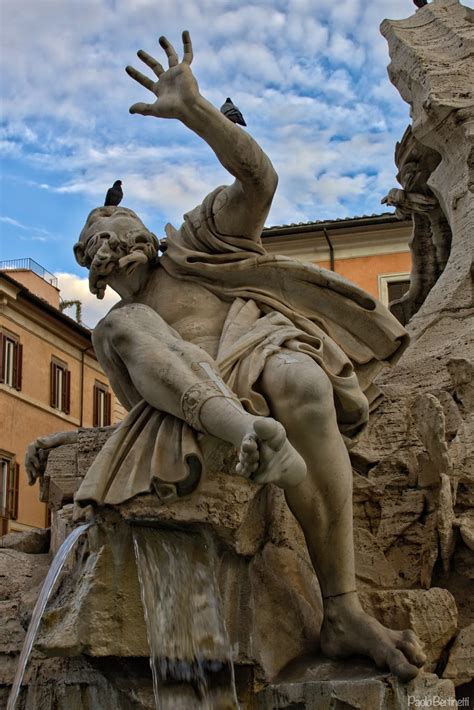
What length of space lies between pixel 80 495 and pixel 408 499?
161cm

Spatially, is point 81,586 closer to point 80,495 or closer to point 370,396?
point 80,495

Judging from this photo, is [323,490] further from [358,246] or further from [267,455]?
[358,246]

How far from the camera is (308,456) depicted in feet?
12.7

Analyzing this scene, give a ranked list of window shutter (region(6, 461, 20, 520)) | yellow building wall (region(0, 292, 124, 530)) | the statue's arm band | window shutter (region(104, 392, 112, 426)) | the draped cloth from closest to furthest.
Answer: the statue's arm band, the draped cloth, window shutter (region(6, 461, 20, 520)), yellow building wall (region(0, 292, 124, 530)), window shutter (region(104, 392, 112, 426))

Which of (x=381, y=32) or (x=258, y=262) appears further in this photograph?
(x=381, y=32)

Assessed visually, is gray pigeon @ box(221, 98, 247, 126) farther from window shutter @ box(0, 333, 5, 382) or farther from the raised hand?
window shutter @ box(0, 333, 5, 382)

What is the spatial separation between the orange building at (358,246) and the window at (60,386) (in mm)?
6840

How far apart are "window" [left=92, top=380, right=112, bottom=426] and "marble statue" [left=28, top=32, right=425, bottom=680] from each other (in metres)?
23.6

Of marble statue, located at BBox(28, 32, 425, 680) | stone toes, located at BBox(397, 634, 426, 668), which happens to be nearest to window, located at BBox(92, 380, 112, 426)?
marble statue, located at BBox(28, 32, 425, 680)

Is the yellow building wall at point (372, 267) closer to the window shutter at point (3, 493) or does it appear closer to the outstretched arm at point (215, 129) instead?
the window shutter at point (3, 493)

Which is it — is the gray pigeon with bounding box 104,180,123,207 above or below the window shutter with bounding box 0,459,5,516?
below

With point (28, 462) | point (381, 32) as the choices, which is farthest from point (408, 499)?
point (381, 32)

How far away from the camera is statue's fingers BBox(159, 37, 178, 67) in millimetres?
4363

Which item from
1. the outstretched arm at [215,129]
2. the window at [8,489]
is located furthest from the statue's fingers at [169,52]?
the window at [8,489]
